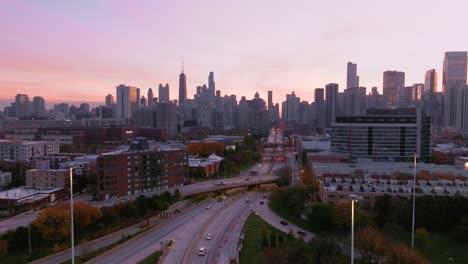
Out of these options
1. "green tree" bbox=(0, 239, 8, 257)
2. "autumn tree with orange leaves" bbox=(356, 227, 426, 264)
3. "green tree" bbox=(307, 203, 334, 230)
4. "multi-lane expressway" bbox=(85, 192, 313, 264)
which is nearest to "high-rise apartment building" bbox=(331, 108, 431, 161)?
"multi-lane expressway" bbox=(85, 192, 313, 264)

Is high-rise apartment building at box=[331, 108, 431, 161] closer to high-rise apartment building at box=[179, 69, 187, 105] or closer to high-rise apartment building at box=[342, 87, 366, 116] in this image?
high-rise apartment building at box=[342, 87, 366, 116]

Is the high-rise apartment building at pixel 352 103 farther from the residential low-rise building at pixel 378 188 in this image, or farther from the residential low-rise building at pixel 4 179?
the residential low-rise building at pixel 4 179

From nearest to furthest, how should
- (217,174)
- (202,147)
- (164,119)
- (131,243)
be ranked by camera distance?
(131,243) → (217,174) → (202,147) → (164,119)

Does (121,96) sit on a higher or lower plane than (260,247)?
higher

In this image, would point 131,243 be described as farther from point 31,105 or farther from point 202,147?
point 31,105

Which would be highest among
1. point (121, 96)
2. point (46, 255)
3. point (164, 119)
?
point (121, 96)

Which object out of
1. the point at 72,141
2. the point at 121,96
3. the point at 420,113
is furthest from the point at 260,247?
the point at 121,96
